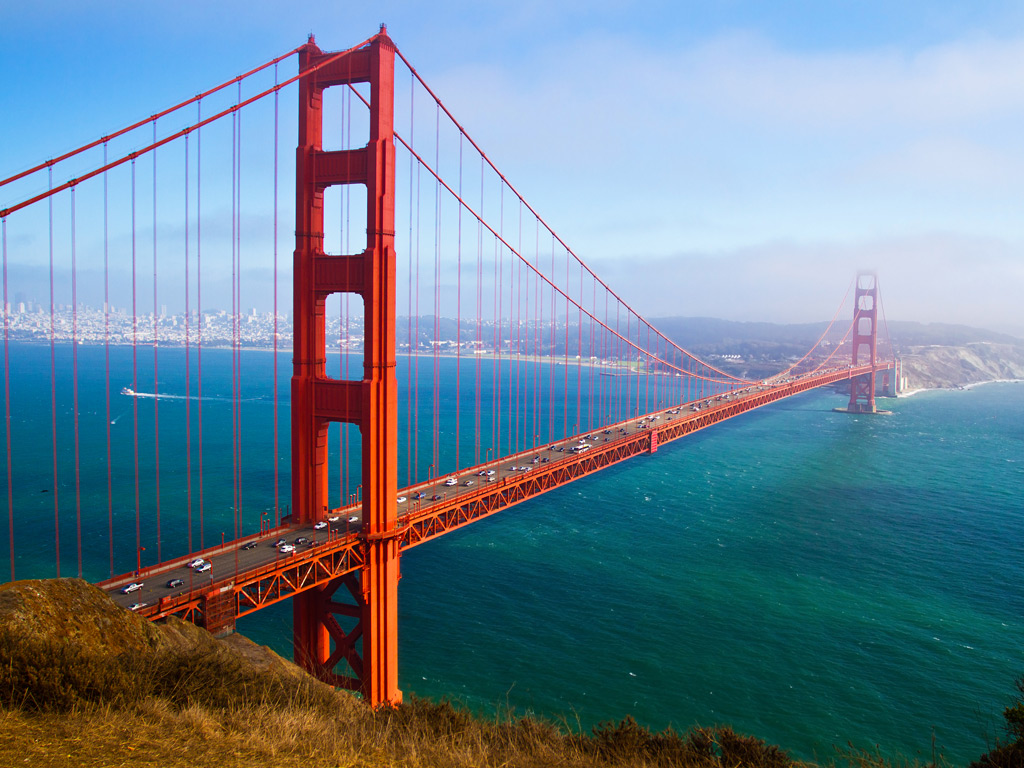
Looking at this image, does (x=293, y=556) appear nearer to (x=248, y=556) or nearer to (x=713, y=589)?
(x=248, y=556)

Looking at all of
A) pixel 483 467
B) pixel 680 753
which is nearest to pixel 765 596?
pixel 483 467

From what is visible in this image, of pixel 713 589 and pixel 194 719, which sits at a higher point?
pixel 194 719

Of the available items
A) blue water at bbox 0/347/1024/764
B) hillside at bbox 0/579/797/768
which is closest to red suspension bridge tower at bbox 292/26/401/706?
blue water at bbox 0/347/1024/764

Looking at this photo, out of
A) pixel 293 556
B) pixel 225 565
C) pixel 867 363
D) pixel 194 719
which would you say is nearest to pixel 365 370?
pixel 293 556

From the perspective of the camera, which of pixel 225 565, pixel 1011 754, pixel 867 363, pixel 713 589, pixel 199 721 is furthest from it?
pixel 867 363

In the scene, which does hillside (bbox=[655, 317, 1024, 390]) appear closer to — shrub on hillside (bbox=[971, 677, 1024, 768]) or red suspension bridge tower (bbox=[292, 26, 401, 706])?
red suspension bridge tower (bbox=[292, 26, 401, 706])

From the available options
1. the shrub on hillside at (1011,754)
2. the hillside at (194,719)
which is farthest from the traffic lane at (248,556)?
Answer: the shrub on hillside at (1011,754)
